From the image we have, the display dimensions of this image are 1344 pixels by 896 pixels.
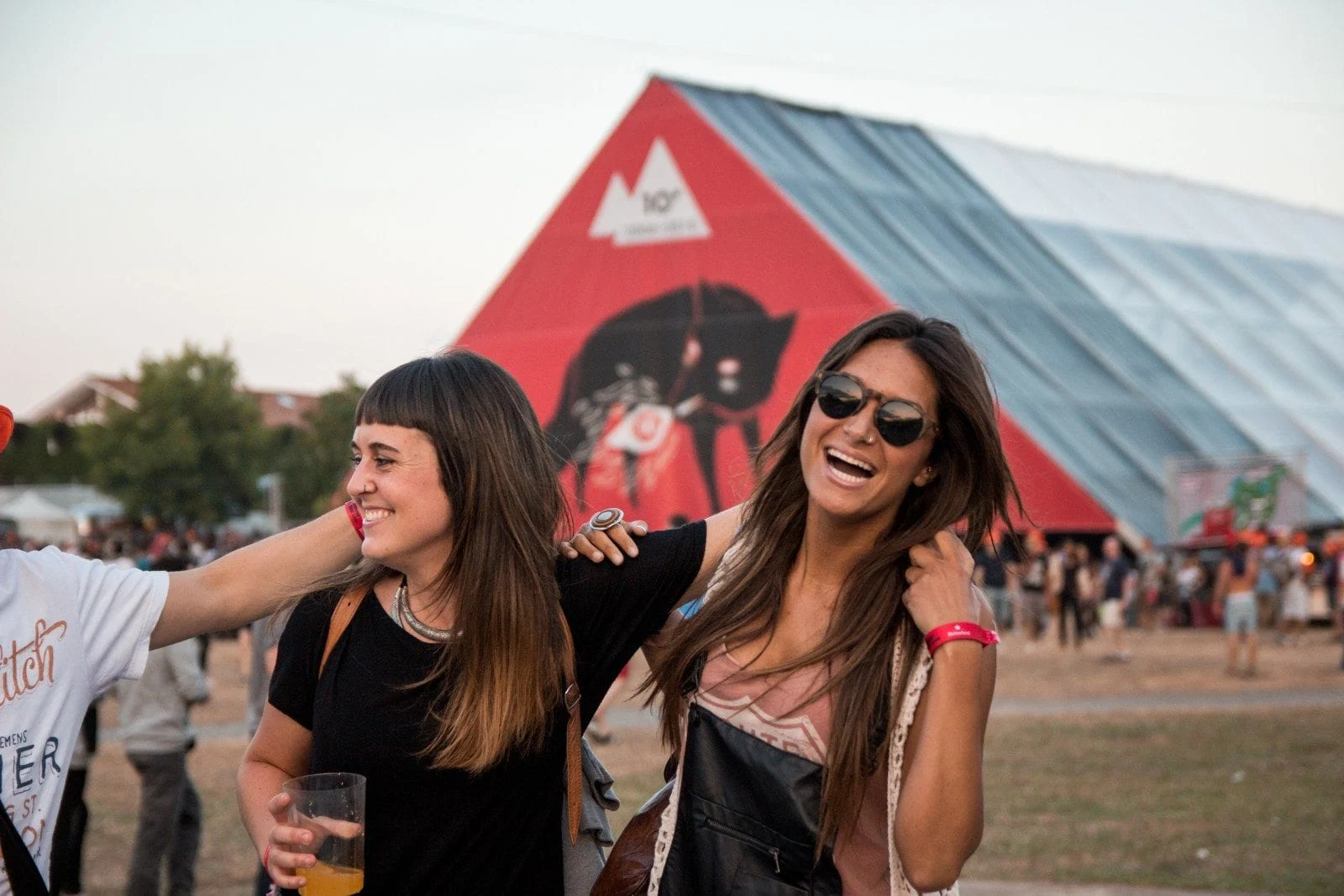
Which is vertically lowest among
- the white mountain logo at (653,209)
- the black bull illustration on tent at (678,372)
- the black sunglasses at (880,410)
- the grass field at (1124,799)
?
the grass field at (1124,799)

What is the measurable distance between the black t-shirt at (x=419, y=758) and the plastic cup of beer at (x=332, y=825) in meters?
0.19

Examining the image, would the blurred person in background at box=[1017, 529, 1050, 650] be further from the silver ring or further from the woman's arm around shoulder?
the woman's arm around shoulder

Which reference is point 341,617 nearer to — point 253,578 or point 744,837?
point 253,578

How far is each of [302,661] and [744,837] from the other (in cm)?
94

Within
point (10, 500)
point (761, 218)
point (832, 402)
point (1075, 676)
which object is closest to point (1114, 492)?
point (761, 218)

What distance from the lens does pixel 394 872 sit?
2844mm

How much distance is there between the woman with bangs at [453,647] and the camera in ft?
9.41

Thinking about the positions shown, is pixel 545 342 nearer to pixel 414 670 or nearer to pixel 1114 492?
pixel 1114 492

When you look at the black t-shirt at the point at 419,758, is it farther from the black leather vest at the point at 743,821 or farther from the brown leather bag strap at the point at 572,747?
the black leather vest at the point at 743,821

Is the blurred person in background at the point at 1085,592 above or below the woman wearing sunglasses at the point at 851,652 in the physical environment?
below

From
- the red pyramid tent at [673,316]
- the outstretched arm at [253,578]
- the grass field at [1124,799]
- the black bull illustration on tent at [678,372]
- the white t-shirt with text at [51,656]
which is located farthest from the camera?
the black bull illustration on tent at [678,372]

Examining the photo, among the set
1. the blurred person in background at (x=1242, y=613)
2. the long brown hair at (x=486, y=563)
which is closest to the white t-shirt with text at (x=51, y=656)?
the long brown hair at (x=486, y=563)

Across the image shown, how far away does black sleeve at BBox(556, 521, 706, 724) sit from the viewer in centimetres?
308

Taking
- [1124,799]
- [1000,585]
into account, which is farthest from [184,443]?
[1124,799]
